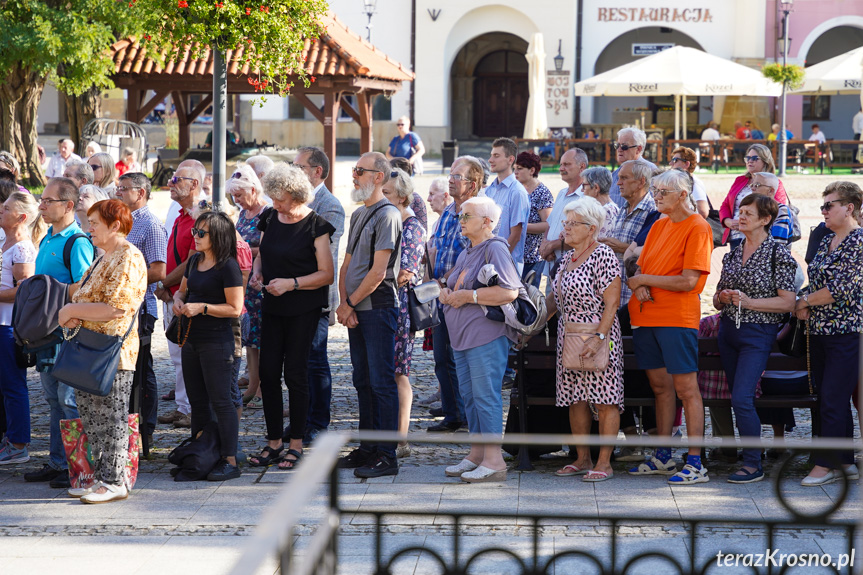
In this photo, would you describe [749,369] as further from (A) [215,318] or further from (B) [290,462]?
(A) [215,318]

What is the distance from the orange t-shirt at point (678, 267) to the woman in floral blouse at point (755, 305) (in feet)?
0.72

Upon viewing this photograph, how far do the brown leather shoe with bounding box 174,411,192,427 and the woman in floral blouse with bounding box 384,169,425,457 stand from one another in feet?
5.68

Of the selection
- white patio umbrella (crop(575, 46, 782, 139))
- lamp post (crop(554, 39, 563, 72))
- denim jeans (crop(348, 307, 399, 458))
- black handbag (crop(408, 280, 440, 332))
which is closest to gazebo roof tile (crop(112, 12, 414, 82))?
white patio umbrella (crop(575, 46, 782, 139))

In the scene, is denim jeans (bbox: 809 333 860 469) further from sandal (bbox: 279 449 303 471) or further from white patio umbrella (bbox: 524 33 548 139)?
white patio umbrella (bbox: 524 33 548 139)

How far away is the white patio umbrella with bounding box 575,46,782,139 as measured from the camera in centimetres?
2697

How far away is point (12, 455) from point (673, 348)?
4.16m

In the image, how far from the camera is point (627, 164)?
6.95 metres

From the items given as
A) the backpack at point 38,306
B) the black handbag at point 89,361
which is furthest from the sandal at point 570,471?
the backpack at point 38,306

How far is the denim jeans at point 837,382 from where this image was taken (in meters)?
6.01

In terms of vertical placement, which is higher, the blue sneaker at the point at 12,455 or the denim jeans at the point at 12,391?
the denim jeans at the point at 12,391

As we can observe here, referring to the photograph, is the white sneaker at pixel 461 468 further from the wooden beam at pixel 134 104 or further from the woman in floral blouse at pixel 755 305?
the wooden beam at pixel 134 104

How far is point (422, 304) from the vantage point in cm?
654

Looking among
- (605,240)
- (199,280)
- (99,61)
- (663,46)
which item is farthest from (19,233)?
(663,46)

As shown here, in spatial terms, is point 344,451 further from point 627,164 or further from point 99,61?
point 99,61
